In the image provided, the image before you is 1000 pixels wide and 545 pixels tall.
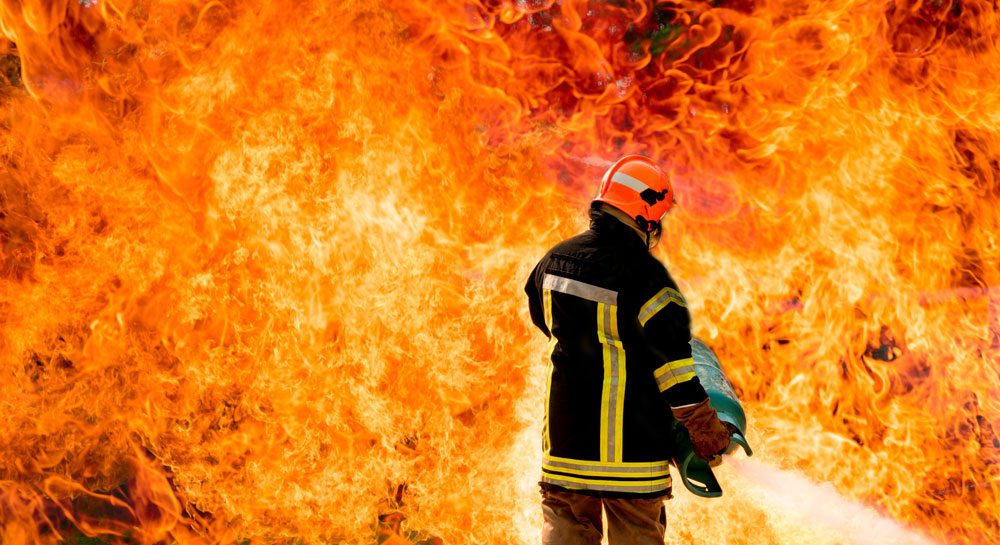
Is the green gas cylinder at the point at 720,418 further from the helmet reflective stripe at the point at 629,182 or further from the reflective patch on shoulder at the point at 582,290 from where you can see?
the helmet reflective stripe at the point at 629,182

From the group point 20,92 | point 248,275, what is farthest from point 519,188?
point 20,92

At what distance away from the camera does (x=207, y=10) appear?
5.80 metres

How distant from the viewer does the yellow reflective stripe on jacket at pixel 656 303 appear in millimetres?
3291

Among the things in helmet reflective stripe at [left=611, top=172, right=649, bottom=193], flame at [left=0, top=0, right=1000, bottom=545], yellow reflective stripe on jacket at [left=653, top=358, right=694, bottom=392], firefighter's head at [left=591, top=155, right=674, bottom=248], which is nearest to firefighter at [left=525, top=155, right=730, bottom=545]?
yellow reflective stripe on jacket at [left=653, top=358, right=694, bottom=392]

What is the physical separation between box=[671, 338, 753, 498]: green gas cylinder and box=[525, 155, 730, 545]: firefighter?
81 millimetres

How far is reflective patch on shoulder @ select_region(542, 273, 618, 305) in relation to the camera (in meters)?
3.34

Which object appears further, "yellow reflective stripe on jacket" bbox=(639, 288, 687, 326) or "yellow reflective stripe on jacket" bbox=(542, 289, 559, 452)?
"yellow reflective stripe on jacket" bbox=(542, 289, 559, 452)

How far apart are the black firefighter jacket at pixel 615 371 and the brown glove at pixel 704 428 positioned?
0.05 m

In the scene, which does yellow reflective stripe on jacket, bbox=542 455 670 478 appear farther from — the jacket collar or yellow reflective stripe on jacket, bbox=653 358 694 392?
the jacket collar

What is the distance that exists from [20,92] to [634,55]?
6.20 m

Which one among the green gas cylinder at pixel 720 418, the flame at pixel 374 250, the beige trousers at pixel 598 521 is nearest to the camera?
the beige trousers at pixel 598 521

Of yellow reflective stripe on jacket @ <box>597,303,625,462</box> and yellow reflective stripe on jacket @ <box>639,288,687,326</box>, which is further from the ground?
yellow reflective stripe on jacket @ <box>639,288,687,326</box>

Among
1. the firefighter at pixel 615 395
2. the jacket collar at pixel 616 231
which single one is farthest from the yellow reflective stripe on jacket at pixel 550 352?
the jacket collar at pixel 616 231

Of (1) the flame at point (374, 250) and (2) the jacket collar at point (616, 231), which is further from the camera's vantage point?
(1) the flame at point (374, 250)
